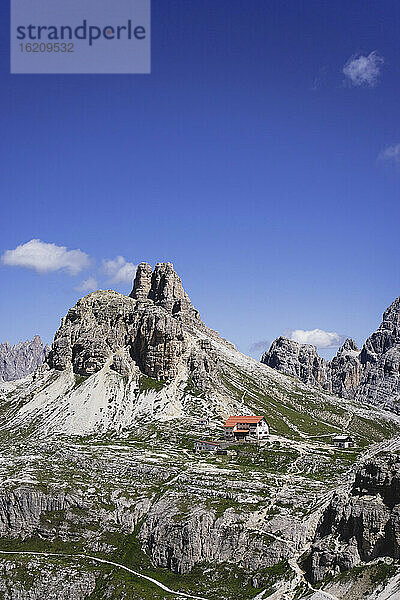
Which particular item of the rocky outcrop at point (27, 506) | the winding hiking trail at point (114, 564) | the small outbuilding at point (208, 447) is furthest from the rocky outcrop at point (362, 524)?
the small outbuilding at point (208, 447)

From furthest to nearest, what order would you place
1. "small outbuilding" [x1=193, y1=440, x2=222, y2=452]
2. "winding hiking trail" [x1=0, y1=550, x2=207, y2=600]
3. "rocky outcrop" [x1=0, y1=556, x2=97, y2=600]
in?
"small outbuilding" [x1=193, y1=440, x2=222, y2=452] < "rocky outcrop" [x1=0, y1=556, x2=97, y2=600] < "winding hiking trail" [x1=0, y1=550, x2=207, y2=600]

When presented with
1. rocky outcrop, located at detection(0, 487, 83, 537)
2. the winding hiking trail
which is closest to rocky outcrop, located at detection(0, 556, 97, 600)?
the winding hiking trail

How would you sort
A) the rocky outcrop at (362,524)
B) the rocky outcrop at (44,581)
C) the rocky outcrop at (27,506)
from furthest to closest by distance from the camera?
1. the rocky outcrop at (27,506)
2. the rocky outcrop at (44,581)
3. the rocky outcrop at (362,524)

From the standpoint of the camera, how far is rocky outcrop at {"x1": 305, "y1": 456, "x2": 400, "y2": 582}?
345 ft

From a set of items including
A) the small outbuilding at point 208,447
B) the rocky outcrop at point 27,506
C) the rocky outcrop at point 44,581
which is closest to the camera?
the rocky outcrop at point 44,581

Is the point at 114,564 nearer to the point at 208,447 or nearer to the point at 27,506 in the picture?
the point at 27,506

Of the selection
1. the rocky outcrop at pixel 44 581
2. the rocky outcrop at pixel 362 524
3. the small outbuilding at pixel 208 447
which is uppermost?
the small outbuilding at pixel 208 447

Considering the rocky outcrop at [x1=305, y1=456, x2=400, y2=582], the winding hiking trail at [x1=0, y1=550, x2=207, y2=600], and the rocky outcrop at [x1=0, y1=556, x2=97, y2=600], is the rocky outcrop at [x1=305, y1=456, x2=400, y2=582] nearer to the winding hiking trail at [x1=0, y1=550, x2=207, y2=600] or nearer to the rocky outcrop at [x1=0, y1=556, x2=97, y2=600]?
the winding hiking trail at [x1=0, y1=550, x2=207, y2=600]

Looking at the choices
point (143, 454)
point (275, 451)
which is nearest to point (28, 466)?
point (143, 454)

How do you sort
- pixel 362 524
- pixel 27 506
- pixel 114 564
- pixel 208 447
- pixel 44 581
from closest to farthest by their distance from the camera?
pixel 362 524
pixel 44 581
pixel 114 564
pixel 27 506
pixel 208 447

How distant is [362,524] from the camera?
109 metres

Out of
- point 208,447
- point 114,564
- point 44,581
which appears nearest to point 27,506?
point 44,581

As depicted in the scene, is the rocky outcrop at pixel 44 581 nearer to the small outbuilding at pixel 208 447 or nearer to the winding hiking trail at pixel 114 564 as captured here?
the winding hiking trail at pixel 114 564

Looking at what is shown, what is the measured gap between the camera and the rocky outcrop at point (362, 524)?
10512 cm
